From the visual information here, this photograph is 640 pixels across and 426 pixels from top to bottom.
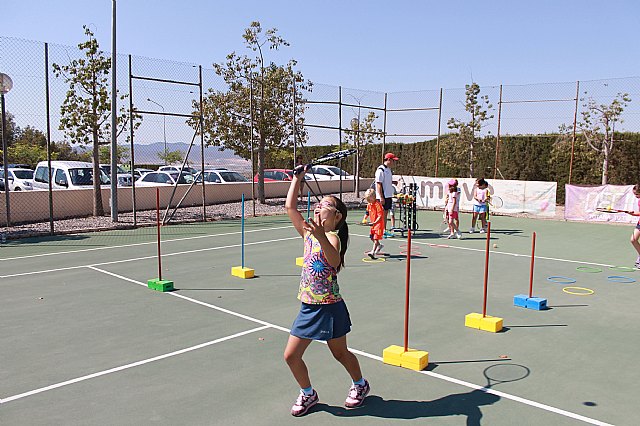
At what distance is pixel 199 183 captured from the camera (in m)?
22.9

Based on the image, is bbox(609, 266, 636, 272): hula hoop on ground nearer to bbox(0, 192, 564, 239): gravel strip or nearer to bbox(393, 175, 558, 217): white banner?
bbox(393, 175, 558, 217): white banner

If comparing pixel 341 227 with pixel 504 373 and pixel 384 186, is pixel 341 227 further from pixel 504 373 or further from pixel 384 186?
pixel 384 186

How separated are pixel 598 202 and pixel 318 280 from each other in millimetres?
17150

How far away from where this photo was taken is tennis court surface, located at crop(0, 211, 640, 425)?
4.72 m

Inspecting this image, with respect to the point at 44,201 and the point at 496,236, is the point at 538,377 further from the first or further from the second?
the point at 44,201

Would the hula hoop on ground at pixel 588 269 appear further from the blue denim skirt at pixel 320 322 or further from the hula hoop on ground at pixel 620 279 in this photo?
the blue denim skirt at pixel 320 322

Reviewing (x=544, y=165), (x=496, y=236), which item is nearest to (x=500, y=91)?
(x=544, y=165)

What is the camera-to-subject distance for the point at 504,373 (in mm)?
5547

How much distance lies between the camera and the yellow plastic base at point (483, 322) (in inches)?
269

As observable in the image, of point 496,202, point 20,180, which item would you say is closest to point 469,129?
point 496,202

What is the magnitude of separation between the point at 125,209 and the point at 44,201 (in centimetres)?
287

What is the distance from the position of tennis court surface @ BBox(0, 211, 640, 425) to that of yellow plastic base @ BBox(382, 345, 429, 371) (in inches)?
3.3

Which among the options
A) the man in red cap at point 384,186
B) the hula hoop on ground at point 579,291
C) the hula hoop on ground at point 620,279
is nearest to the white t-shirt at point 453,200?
the man in red cap at point 384,186

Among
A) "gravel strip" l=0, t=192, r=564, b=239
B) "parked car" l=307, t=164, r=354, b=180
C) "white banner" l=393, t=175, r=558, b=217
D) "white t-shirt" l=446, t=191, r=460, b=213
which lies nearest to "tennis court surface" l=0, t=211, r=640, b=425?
"white t-shirt" l=446, t=191, r=460, b=213
